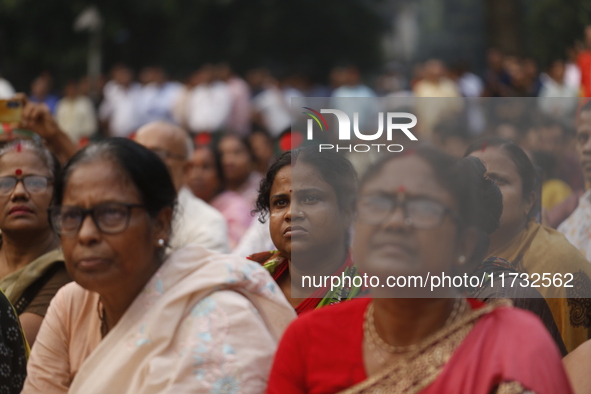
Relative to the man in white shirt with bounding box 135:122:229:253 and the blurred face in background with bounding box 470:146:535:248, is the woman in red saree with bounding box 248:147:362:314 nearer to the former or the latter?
the blurred face in background with bounding box 470:146:535:248

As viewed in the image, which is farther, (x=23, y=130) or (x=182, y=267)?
(x=23, y=130)

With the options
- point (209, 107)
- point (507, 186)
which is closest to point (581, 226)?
point (507, 186)

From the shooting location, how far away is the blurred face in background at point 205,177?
24.4ft

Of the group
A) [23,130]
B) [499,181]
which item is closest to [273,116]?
[23,130]

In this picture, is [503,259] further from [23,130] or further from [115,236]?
[23,130]

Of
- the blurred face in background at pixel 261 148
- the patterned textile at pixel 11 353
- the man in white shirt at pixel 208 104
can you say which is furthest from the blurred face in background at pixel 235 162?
the man in white shirt at pixel 208 104

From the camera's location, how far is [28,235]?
155 inches

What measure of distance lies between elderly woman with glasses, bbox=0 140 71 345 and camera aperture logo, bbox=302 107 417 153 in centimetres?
148

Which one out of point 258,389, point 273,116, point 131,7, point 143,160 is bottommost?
point 258,389

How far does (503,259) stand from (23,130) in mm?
2617

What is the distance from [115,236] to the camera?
258cm

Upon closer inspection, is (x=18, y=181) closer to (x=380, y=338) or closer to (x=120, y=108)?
(x=380, y=338)

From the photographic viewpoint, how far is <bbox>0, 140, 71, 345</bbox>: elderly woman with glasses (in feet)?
12.1

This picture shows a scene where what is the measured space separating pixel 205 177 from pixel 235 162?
1.17 feet
